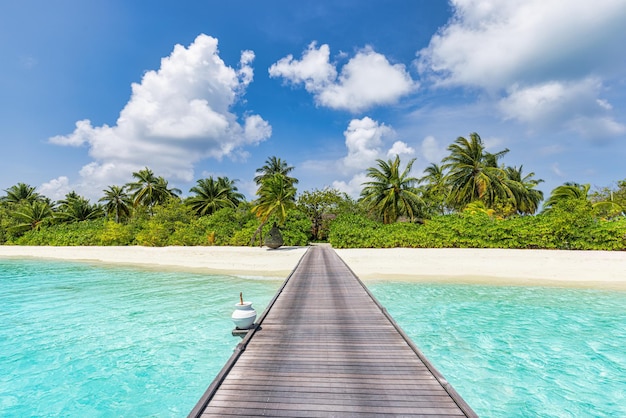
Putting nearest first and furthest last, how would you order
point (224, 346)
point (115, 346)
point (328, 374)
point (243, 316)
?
point (328, 374), point (243, 316), point (224, 346), point (115, 346)

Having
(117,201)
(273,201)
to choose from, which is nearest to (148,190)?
(117,201)

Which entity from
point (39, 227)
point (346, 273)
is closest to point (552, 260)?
point (346, 273)

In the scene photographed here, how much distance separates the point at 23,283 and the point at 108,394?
56.0 feet

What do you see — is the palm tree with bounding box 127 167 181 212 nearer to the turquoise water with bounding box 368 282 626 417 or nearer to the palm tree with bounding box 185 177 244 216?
the palm tree with bounding box 185 177 244 216

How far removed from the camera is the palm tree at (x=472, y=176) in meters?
29.3

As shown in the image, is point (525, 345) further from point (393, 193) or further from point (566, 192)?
point (566, 192)

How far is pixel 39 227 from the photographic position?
3922 centimetres

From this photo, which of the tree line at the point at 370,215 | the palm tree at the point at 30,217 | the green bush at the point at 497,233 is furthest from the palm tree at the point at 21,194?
the green bush at the point at 497,233

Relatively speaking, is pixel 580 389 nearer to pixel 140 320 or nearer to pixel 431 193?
pixel 140 320

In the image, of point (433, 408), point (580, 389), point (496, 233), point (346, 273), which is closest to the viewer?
point (433, 408)

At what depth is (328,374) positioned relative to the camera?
4258mm

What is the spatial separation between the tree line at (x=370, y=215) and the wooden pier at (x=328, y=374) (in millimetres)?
17344

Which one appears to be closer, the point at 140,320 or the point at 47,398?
Answer: the point at 47,398

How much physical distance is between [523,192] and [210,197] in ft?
137
